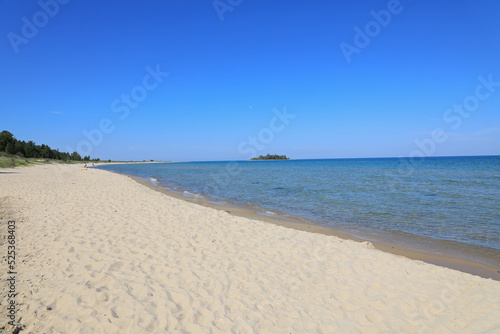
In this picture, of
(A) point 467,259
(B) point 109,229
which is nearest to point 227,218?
(B) point 109,229

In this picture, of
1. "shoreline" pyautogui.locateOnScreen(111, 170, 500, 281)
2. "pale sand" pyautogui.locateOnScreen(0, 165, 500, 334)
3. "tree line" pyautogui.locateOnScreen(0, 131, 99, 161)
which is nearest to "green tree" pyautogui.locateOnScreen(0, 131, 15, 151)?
"tree line" pyautogui.locateOnScreen(0, 131, 99, 161)

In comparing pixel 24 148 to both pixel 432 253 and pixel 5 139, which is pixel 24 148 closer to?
pixel 5 139

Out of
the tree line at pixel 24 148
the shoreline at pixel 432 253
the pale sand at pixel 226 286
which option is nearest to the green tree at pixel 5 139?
the tree line at pixel 24 148

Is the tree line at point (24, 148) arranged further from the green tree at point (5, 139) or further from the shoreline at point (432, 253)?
the shoreline at point (432, 253)

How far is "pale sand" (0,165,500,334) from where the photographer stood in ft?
12.1

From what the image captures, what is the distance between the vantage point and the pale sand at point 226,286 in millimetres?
3678

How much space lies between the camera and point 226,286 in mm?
4637

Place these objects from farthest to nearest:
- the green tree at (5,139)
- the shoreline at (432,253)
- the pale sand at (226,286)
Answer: the green tree at (5,139), the shoreline at (432,253), the pale sand at (226,286)

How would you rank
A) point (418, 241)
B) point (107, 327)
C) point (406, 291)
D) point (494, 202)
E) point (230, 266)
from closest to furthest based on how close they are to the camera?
point (107, 327), point (406, 291), point (230, 266), point (418, 241), point (494, 202)

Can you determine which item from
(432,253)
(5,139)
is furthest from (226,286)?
(5,139)

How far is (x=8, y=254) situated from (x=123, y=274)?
3.13 meters

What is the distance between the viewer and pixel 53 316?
3547 mm

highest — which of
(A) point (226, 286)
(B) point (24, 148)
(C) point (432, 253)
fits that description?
(B) point (24, 148)

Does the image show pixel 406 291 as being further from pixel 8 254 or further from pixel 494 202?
pixel 494 202
